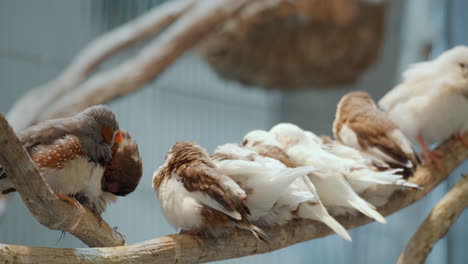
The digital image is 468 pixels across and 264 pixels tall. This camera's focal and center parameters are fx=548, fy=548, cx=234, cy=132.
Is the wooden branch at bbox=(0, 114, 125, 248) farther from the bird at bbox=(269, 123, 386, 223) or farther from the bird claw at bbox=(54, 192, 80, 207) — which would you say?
the bird at bbox=(269, 123, 386, 223)

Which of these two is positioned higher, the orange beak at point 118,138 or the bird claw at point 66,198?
the orange beak at point 118,138

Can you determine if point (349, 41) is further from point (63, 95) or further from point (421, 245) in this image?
point (421, 245)

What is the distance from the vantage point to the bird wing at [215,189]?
0.98 m

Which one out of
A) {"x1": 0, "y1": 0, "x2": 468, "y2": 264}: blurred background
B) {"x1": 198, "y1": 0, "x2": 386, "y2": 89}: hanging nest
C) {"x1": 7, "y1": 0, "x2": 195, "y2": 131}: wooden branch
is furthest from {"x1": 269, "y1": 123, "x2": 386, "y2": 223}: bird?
{"x1": 198, "y1": 0, "x2": 386, "y2": 89}: hanging nest

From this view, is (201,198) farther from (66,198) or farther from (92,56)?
(92,56)

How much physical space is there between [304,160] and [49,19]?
93.6 inches

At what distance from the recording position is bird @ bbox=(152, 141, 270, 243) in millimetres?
991

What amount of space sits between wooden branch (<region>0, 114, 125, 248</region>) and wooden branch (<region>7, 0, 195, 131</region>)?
1.93 meters

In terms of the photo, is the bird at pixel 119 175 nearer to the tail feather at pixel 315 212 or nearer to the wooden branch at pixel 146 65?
the tail feather at pixel 315 212

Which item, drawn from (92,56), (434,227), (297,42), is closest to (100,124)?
(434,227)

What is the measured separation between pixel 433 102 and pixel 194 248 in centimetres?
84

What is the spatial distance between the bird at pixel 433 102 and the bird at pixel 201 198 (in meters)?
0.70

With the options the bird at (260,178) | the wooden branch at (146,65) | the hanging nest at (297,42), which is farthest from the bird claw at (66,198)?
the hanging nest at (297,42)

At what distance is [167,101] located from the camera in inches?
136
